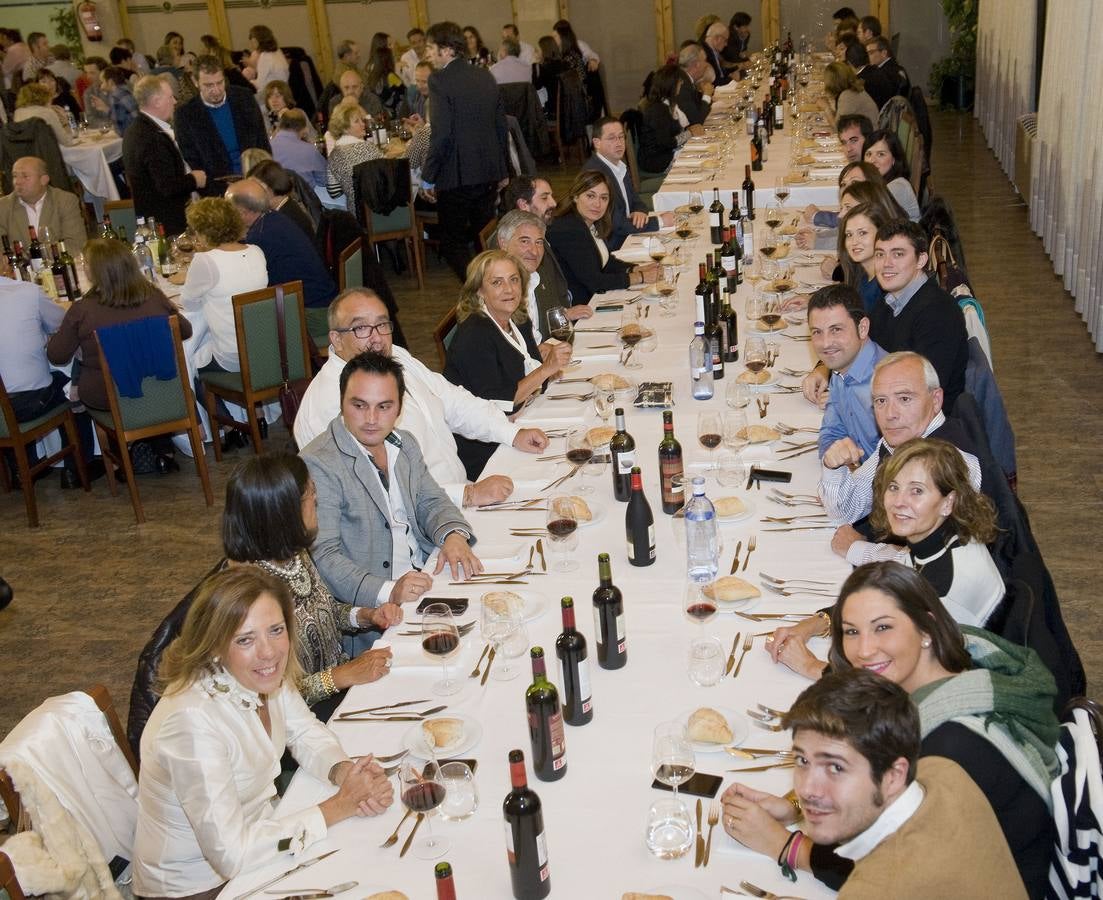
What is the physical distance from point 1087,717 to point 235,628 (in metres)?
1.68

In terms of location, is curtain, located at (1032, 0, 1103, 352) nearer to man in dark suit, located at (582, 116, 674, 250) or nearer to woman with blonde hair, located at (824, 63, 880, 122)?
woman with blonde hair, located at (824, 63, 880, 122)

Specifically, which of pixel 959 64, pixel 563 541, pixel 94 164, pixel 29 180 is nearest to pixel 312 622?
pixel 563 541

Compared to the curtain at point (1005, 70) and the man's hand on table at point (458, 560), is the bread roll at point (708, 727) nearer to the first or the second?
the man's hand on table at point (458, 560)

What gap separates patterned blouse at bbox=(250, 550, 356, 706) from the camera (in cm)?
301

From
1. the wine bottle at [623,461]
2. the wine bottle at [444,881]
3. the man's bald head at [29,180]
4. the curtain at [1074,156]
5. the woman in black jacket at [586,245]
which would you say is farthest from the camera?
the man's bald head at [29,180]

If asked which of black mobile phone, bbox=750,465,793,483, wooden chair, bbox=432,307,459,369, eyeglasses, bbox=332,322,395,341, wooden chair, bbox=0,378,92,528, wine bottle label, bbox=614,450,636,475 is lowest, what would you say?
wooden chair, bbox=0,378,92,528

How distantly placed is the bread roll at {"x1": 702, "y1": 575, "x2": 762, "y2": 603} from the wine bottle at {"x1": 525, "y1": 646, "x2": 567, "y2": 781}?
2.24 ft

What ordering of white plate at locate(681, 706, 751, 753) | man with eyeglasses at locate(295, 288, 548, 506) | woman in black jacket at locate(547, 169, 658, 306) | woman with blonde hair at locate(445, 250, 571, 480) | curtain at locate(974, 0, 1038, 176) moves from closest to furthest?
white plate at locate(681, 706, 751, 753), man with eyeglasses at locate(295, 288, 548, 506), woman with blonde hair at locate(445, 250, 571, 480), woman in black jacket at locate(547, 169, 658, 306), curtain at locate(974, 0, 1038, 176)

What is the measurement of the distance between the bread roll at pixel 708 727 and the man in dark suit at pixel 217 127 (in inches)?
291

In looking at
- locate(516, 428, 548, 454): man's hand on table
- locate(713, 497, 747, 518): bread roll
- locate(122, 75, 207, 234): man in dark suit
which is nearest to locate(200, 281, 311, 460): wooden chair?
locate(516, 428, 548, 454): man's hand on table

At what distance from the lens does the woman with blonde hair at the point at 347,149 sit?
8805 mm

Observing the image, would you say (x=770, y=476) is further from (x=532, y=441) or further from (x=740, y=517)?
(x=532, y=441)

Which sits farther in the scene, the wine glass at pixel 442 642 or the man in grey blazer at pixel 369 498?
the man in grey blazer at pixel 369 498

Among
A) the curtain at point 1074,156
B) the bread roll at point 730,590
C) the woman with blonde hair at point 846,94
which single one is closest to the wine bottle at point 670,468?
the bread roll at point 730,590
